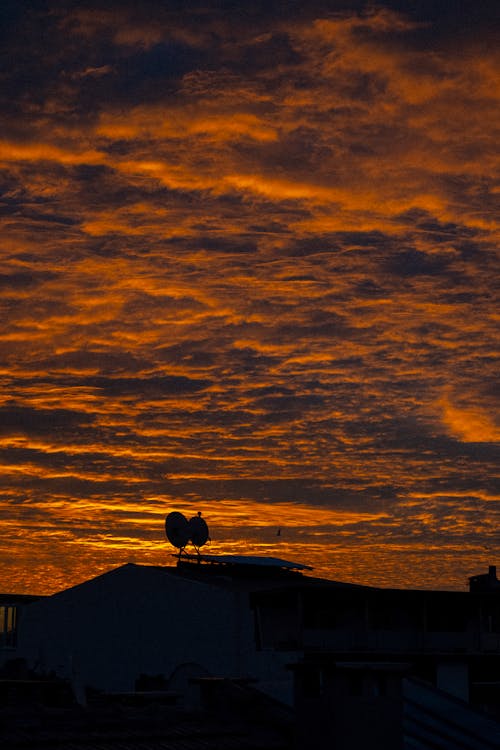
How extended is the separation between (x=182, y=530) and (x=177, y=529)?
0.30 m

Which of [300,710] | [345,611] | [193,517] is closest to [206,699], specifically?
[300,710]

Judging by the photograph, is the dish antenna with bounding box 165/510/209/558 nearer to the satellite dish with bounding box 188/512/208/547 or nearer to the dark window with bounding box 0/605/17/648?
the satellite dish with bounding box 188/512/208/547

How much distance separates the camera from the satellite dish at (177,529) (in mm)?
61031

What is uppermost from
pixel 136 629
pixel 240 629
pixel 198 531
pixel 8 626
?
pixel 198 531

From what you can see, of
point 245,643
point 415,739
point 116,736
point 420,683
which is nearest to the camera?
point 116,736

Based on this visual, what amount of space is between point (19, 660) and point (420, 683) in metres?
29.9

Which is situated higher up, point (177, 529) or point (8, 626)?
point (177, 529)

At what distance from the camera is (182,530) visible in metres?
61.1

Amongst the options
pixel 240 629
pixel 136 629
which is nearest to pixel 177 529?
pixel 136 629

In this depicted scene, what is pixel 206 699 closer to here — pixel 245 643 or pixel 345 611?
pixel 245 643

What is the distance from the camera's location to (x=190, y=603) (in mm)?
52625

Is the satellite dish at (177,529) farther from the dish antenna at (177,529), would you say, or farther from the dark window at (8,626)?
the dark window at (8,626)

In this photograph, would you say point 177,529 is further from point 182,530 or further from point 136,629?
point 136,629

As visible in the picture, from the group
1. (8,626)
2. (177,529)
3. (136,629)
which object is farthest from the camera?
(8,626)
